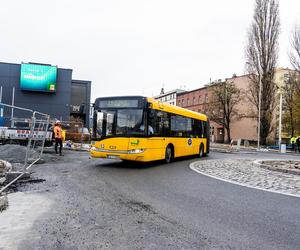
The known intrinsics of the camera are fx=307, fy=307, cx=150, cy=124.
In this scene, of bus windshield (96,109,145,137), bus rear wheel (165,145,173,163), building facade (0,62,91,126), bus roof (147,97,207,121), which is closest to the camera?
bus windshield (96,109,145,137)

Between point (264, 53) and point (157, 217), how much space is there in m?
39.9

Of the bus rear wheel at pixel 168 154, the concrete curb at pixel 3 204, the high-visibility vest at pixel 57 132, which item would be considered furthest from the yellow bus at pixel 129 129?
the concrete curb at pixel 3 204

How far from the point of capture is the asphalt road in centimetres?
428

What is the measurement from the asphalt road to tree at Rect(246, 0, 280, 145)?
3529 centimetres

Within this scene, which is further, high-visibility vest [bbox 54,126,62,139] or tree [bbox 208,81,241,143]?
tree [bbox 208,81,241,143]

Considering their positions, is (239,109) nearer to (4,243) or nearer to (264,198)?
(264,198)

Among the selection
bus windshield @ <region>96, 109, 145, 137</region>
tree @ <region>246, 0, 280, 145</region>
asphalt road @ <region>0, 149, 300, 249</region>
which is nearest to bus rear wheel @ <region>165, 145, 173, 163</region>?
bus windshield @ <region>96, 109, 145, 137</region>

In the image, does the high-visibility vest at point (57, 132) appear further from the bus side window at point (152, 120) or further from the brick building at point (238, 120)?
the brick building at point (238, 120)

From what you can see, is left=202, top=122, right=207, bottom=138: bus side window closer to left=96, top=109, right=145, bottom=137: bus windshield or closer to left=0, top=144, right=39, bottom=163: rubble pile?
left=96, top=109, right=145, bottom=137: bus windshield

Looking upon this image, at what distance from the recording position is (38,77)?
42.8 metres

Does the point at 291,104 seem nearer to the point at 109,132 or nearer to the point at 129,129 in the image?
the point at 129,129

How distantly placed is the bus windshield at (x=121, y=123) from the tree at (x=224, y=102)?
129 ft

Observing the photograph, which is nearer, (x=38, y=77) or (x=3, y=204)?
(x=3, y=204)

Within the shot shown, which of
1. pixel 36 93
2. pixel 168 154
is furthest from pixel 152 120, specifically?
pixel 36 93
